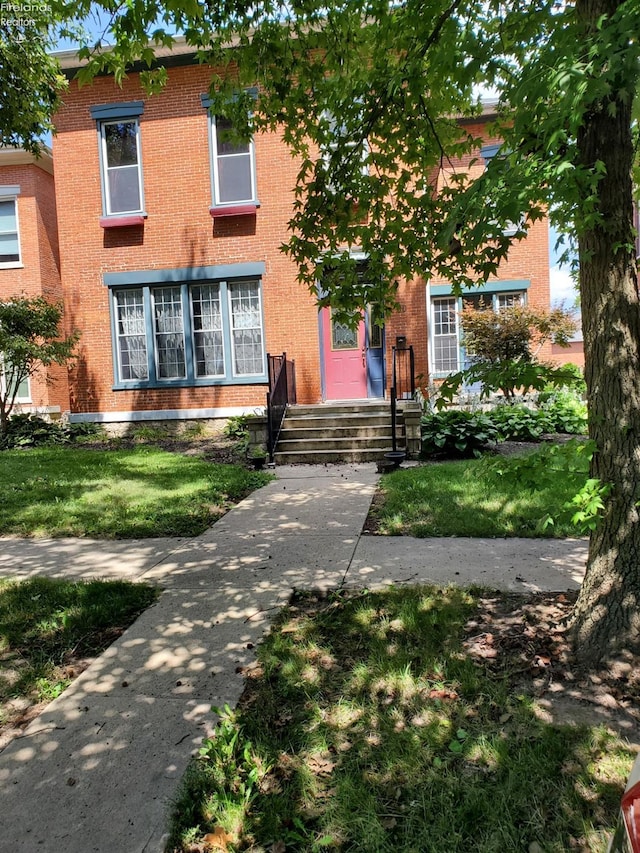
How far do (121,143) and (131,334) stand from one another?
4460mm

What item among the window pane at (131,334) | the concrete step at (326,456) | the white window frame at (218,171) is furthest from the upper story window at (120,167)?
the concrete step at (326,456)

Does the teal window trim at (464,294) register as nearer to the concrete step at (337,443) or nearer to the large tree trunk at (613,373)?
the concrete step at (337,443)

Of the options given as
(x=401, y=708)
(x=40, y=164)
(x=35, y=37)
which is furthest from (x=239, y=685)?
(x=40, y=164)

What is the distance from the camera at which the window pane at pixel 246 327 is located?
1341 cm

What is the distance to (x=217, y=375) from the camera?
45.1 ft

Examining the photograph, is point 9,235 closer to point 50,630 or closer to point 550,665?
point 50,630

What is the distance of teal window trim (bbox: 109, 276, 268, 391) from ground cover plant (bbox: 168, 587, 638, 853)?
10.4m

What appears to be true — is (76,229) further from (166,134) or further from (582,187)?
(582,187)

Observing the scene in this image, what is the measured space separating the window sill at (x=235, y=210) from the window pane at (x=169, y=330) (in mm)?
2055

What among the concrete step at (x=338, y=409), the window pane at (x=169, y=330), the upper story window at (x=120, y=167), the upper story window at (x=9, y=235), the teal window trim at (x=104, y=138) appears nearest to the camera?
the concrete step at (x=338, y=409)

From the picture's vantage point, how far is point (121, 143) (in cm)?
1365

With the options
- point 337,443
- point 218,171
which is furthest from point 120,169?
point 337,443

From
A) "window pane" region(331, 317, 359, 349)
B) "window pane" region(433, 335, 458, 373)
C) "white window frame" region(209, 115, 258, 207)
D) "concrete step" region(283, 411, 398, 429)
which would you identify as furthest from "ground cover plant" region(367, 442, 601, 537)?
"white window frame" region(209, 115, 258, 207)

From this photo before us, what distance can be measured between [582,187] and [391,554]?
3364mm
